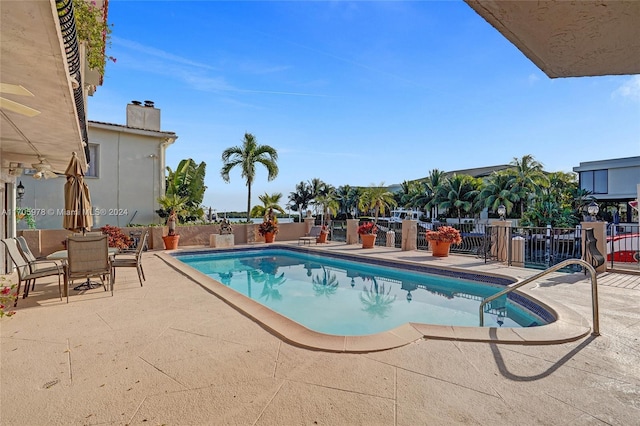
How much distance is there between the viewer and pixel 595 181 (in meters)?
29.6

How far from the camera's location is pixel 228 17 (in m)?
10.0

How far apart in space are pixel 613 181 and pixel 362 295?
32.0 metres

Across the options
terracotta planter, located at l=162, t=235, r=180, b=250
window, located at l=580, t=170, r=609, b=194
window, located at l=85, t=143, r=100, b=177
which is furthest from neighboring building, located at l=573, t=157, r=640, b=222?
window, located at l=85, t=143, r=100, b=177

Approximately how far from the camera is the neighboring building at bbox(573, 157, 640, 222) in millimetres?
27203

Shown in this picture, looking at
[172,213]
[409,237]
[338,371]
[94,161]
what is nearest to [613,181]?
[409,237]

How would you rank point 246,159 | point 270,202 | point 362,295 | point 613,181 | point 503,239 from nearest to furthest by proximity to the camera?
point 362,295, point 503,239, point 270,202, point 246,159, point 613,181

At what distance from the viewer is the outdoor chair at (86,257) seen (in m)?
6.05

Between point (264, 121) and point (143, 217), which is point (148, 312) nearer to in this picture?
point (143, 217)

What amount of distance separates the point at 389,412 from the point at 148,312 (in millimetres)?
4323

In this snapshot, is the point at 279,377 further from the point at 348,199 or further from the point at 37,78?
the point at 348,199

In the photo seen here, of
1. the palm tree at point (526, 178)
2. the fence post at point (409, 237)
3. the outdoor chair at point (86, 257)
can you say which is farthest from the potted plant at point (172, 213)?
the palm tree at point (526, 178)

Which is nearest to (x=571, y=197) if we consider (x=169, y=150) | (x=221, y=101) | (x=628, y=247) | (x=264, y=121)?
(x=628, y=247)

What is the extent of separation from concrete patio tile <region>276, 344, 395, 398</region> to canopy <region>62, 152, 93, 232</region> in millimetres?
5744

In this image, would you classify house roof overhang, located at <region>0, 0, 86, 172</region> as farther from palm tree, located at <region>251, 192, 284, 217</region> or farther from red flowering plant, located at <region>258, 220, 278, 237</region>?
palm tree, located at <region>251, 192, 284, 217</region>
